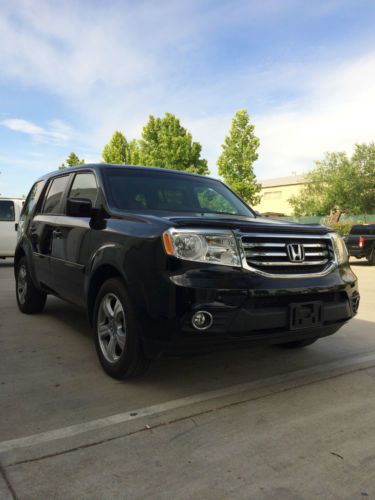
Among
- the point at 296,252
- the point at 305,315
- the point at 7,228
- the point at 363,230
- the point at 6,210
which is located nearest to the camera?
the point at 305,315

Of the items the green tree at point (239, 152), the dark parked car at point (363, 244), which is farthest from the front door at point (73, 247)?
the green tree at point (239, 152)

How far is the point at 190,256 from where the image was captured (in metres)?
2.89

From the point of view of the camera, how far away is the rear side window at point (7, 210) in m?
12.4

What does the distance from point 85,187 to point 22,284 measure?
227cm

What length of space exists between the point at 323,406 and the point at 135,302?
144 centimetres

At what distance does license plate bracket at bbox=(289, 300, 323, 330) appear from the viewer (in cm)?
307

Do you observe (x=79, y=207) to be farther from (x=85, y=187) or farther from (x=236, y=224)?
(x=236, y=224)

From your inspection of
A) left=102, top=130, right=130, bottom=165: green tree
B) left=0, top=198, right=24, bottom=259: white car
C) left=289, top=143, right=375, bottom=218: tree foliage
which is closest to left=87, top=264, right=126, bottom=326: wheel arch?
left=0, top=198, right=24, bottom=259: white car

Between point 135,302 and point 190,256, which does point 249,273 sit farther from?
point 135,302

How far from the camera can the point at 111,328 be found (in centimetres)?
351

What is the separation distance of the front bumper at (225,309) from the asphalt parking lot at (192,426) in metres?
0.46

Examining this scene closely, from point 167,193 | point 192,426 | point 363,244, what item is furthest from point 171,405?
point 363,244

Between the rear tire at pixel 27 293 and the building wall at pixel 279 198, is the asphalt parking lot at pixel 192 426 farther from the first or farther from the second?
the building wall at pixel 279 198

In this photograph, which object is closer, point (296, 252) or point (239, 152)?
point (296, 252)
